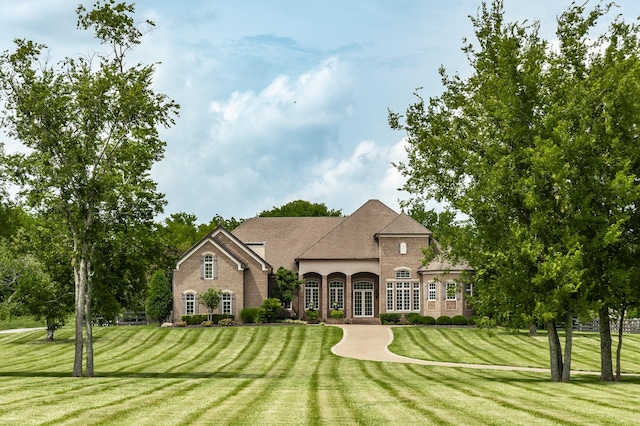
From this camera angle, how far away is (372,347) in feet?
165

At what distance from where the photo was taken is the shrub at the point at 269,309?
63.8m

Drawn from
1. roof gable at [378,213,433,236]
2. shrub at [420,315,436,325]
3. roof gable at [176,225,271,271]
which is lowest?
shrub at [420,315,436,325]

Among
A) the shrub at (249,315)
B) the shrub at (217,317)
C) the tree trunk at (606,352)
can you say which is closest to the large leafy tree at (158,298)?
the shrub at (217,317)

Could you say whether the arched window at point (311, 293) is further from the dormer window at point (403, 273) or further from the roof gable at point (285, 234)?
the dormer window at point (403, 273)

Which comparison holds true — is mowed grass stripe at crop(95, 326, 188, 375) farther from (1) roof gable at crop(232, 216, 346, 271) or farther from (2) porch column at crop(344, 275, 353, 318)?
(2) porch column at crop(344, 275, 353, 318)

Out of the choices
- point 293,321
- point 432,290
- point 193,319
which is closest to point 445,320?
point 432,290

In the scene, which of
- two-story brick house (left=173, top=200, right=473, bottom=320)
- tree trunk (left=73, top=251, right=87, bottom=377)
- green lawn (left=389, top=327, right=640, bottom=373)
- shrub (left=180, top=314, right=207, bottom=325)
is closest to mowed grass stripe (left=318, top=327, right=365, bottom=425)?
green lawn (left=389, top=327, right=640, bottom=373)

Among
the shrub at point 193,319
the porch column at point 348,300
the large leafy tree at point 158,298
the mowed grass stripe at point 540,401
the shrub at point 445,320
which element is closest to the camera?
the mowed grass stripe at point 540,401

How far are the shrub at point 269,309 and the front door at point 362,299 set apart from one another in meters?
7.09

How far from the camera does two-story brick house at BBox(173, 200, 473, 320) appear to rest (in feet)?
216

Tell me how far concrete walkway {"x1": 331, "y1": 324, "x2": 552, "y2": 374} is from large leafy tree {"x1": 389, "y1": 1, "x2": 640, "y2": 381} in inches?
418

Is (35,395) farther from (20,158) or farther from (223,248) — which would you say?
(223,248)

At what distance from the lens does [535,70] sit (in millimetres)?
28531

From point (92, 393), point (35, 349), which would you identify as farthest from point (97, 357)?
point (92, 393)
